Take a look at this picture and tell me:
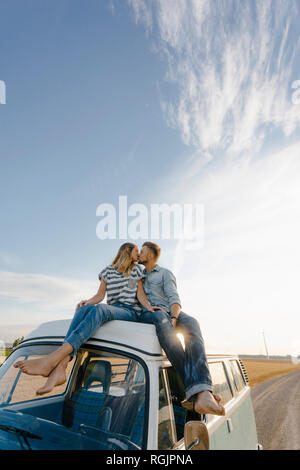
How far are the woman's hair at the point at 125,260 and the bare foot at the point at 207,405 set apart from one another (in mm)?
1641

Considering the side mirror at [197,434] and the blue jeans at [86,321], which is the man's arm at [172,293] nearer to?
the blue jeans at [86,321]

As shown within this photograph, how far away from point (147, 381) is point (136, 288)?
1437 millimetres

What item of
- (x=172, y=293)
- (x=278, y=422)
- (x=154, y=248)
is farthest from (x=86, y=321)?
(x=278, y=422)

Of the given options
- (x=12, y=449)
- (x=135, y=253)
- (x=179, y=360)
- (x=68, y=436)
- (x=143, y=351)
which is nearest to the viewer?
(x=12, y=449)

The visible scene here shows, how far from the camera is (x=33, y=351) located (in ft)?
8.76

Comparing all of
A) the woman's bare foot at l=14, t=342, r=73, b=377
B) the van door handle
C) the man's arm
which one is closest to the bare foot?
the man's arm

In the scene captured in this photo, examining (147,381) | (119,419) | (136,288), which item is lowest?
(119,419)

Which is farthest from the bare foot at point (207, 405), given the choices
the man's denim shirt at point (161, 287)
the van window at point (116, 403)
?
the man's denim shirt at point (161, 287)

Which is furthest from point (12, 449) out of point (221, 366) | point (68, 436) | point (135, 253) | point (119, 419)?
point (221, 366)

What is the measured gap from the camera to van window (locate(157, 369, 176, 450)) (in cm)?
211

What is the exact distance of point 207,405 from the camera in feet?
7.50

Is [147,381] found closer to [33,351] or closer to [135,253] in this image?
[33,351]

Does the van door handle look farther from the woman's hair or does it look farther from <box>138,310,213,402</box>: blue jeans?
the woman's hair
